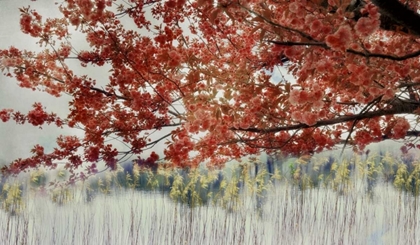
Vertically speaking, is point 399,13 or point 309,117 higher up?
point 399,13

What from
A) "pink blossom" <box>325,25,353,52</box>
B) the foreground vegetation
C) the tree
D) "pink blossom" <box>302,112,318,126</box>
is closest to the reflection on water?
the foreground vegetation

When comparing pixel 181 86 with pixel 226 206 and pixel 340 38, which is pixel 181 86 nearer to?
pixel 226 206

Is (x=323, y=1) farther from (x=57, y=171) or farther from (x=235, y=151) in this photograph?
(x=57, y=171)

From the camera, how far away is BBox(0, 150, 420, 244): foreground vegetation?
2.28m

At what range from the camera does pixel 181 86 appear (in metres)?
1.92

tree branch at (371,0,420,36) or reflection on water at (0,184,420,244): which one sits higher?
tree branch at (371,0,420,36)

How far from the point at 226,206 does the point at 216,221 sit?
114mm

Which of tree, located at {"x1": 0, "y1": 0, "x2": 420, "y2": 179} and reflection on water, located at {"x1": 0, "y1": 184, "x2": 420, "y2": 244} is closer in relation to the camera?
tree, located at {"x1": 0, "y1": 0, "x2": 420, "y2": 179}

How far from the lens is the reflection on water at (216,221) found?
89.6 inches

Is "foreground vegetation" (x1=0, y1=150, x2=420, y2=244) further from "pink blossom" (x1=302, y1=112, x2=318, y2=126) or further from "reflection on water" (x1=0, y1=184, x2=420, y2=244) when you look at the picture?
"pink blossom" (x1=302, y1=112, x2=318, y2=126)

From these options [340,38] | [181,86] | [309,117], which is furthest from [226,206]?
[340,38]

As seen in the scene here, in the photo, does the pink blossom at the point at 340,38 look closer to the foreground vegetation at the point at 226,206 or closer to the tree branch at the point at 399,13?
the tree branch at the point at 399,13

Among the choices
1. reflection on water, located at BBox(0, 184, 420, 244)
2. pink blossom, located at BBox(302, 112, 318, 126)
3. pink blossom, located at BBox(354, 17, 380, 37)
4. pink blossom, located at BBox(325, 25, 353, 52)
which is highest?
pink blossom, located at BBox(354, 17, 380, 37)

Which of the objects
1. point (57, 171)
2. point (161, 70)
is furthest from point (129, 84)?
point (57, 171)
